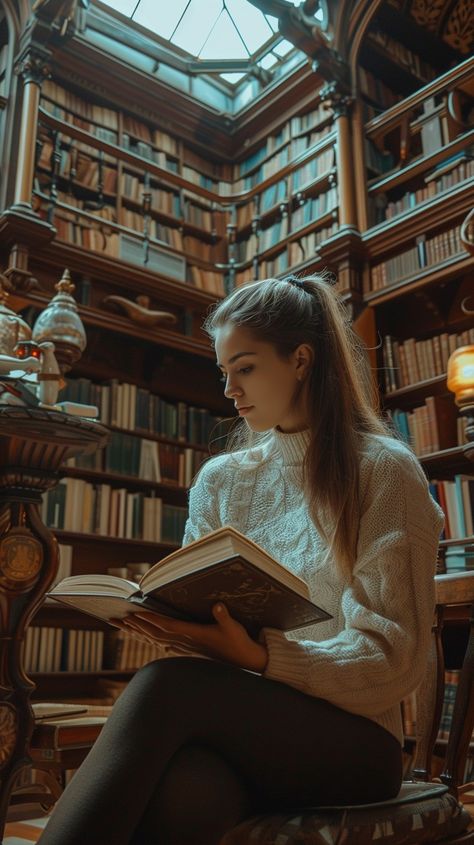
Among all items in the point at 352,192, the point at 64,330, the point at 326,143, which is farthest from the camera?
the point at 326,143

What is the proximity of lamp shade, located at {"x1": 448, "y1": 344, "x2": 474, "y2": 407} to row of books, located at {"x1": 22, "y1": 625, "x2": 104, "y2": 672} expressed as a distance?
2122 mm

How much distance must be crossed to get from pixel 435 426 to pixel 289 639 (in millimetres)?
2786

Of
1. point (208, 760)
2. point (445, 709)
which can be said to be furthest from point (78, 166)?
point (208, 760)

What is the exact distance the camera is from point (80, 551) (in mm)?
3949

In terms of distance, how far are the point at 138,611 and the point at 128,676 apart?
310 cm

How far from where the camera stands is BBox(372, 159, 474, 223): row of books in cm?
367

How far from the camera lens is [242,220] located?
195 inches

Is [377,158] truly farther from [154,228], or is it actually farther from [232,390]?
[232,390]

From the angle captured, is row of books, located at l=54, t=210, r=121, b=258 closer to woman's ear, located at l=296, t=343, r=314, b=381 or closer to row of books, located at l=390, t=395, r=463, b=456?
row of books, located at l=390, t=395, r=463, b=456

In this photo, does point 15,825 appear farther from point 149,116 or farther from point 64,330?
point 149,116

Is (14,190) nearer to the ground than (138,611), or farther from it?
farther from it

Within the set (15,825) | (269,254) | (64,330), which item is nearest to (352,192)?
(269,254)

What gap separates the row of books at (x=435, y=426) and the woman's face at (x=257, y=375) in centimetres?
246

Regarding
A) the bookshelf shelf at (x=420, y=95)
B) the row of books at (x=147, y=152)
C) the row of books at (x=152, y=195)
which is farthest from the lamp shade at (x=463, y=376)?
the row of books at (x=147, y=152)
